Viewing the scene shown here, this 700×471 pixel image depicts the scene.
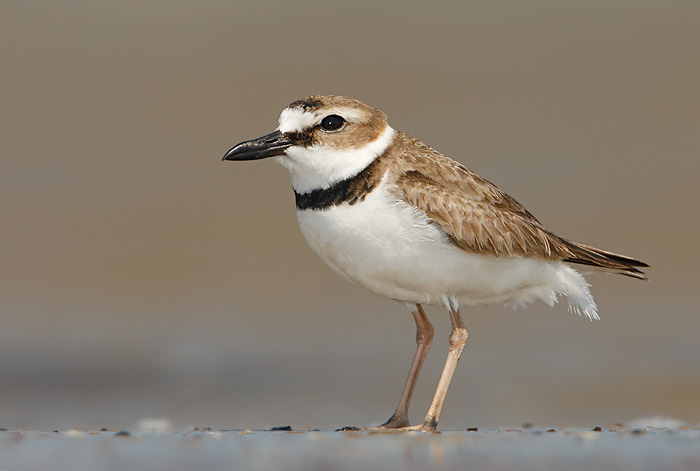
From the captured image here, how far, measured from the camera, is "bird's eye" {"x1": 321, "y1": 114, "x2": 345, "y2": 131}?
653 centimetres

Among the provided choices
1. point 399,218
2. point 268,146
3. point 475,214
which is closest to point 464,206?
point 475,214

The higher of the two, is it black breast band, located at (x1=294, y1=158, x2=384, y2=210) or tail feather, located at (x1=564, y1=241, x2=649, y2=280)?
black breast band, located at (x1=294, y1=158, x2=384, y2=210)

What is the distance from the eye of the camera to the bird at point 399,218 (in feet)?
20.7

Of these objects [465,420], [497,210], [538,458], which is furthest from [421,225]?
[465,420]

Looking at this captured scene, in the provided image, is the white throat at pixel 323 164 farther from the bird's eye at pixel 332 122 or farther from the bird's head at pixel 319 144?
the bird's eye at pixel 332 122

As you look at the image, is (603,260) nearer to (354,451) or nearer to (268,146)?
(268,146)

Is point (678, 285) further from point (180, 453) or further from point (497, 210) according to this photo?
point (180, 453)

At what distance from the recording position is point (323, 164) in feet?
21.1

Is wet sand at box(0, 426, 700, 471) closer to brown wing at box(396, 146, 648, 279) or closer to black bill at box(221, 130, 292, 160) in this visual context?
brown wing at box(396, 146, 648, 279)

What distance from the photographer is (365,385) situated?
1031 cm

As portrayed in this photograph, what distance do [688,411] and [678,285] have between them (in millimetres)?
4348

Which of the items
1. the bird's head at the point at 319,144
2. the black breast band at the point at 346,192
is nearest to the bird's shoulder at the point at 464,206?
the black breast band at the point at 346,192

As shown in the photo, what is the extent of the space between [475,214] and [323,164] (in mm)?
911

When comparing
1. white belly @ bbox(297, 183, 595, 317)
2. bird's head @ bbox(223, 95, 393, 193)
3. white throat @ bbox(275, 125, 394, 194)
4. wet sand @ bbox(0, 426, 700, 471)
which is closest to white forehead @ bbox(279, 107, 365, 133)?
bird's head @ bbox(223, 95, 393, 193)
